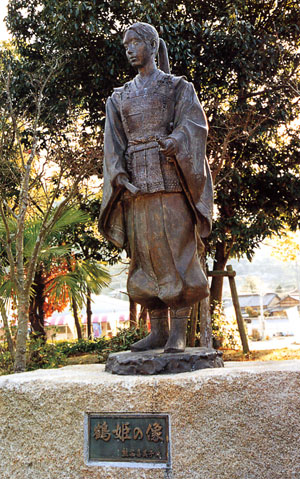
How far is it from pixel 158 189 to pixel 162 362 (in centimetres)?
127

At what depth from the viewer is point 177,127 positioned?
361 cm

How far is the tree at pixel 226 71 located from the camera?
8.43m

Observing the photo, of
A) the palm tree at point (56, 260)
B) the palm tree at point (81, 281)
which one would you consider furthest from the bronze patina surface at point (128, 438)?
the palm tree at point (81, 281)

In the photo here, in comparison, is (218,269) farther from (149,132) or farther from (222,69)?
(149,132)

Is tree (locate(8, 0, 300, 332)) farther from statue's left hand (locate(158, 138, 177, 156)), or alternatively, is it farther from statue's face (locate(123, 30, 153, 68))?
statue's left hand (locate(158, 138, 177, 156))

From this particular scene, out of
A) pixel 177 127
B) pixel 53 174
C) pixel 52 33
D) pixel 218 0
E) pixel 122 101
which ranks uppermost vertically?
pixel 218 0

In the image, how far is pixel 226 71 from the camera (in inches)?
355

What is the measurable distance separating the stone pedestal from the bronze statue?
54 centimetres

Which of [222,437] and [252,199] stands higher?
[252,199]

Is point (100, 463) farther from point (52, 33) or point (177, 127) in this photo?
point (52, 33)

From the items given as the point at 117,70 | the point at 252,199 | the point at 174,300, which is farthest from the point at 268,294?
the point at 174,300

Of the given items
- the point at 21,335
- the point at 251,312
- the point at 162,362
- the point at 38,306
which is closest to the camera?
the point at 162,362

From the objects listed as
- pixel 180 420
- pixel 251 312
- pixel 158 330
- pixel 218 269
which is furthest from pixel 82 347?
pixel 251 312

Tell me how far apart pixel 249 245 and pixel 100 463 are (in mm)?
7302
